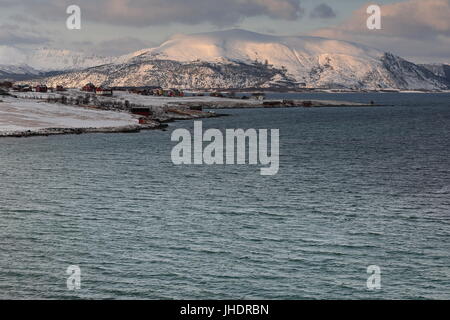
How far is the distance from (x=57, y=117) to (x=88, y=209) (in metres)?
107

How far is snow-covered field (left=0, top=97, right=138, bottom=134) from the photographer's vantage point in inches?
5571

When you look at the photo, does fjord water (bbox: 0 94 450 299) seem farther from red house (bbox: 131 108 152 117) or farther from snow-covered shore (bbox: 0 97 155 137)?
red house (bbox: 131 108 152 117)

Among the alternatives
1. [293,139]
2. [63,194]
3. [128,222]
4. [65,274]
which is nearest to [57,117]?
[293,139]

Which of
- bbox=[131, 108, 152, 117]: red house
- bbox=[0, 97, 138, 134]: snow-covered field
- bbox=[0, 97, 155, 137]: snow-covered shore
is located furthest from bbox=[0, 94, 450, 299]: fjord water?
bbox=[131, 108, 152, 117]: red house

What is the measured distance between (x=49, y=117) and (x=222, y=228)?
4555 inches

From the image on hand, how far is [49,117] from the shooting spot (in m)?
158

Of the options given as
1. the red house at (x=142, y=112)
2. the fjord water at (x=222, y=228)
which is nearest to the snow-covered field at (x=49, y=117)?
the red house at (x=142, y=112)

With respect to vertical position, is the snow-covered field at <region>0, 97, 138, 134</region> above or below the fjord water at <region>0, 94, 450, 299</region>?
above

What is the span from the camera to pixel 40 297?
3672cm

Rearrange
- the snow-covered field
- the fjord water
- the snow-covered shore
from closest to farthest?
the fjord water < the snow-covered shore < the snow-covered field

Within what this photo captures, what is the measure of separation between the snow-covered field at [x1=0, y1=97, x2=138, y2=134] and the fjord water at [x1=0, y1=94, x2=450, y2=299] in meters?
48.4

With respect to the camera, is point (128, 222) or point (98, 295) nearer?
point (98, 295)
